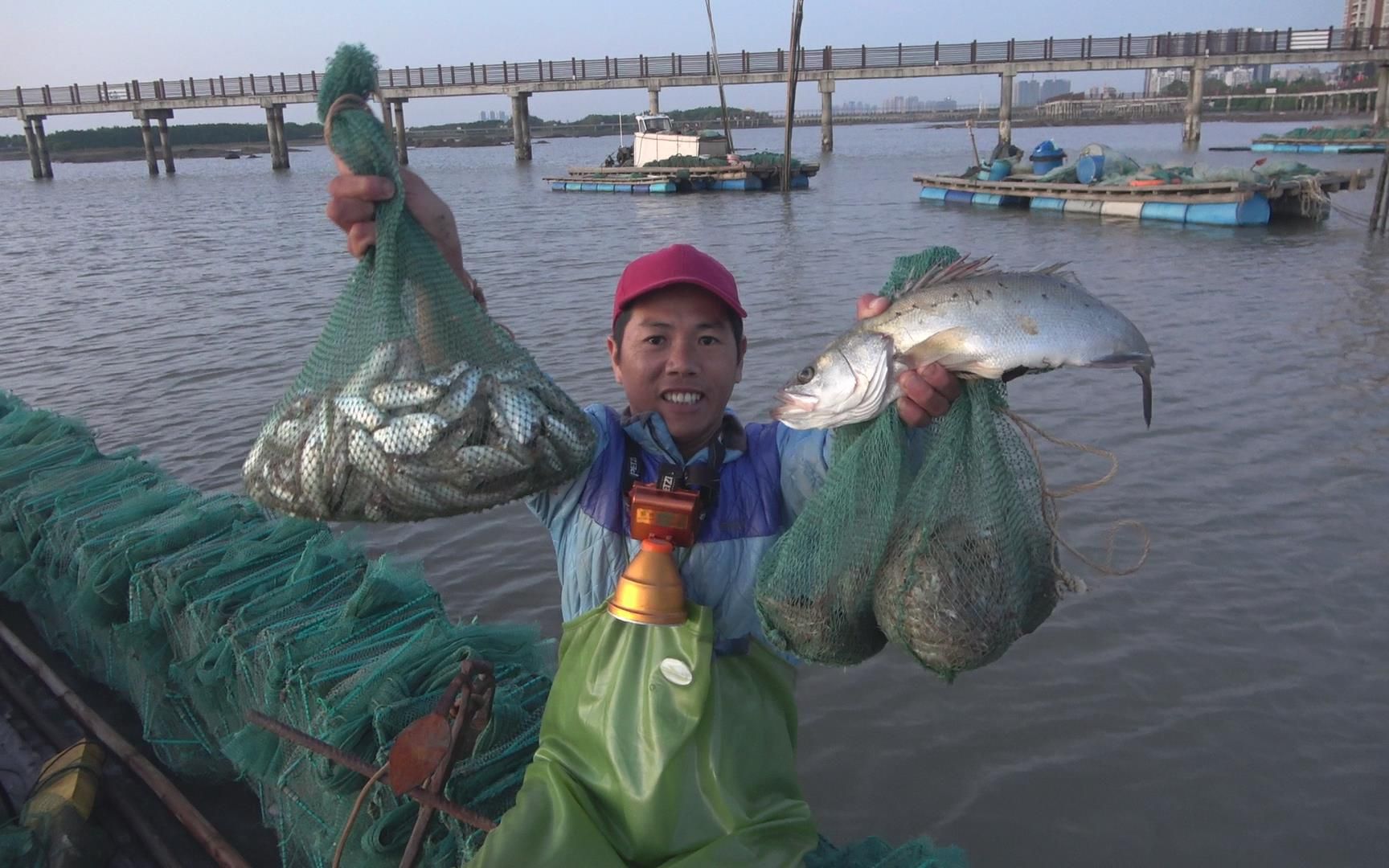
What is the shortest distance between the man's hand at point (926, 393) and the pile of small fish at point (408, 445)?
84 cm

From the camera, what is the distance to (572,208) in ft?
106

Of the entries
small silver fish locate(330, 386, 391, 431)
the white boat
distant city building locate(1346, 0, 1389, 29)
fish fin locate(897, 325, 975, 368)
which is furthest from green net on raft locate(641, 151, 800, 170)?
distant city building locate(1346, 0, 1389, 29)

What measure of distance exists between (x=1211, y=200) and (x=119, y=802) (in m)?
25.1

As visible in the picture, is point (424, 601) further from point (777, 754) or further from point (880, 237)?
point (880, 237)

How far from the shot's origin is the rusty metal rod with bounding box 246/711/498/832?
2662 mm

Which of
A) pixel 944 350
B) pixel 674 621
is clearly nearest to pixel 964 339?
pixel 944 350

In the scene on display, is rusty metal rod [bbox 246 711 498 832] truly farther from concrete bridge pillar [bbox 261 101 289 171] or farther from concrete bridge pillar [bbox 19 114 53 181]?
concrete bridge pillar [bbox 19 114 53 181]

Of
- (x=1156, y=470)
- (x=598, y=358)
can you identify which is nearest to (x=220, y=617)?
(x=1156, y=470)

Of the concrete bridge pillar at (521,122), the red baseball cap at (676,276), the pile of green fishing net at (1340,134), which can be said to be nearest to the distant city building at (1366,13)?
the pile of green fishing net at (1340,134)

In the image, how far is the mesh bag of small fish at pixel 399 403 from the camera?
2172 millimetres

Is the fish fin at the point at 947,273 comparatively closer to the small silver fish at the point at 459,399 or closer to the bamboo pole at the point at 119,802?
the small silver fish at the point at 459,399

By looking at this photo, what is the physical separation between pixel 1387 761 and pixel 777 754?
13.7ft

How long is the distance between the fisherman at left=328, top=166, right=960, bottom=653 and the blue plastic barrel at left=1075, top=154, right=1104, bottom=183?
27462 millimetres

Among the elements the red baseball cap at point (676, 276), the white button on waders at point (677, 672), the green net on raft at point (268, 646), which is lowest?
the green net on raft at point (268, 646)
